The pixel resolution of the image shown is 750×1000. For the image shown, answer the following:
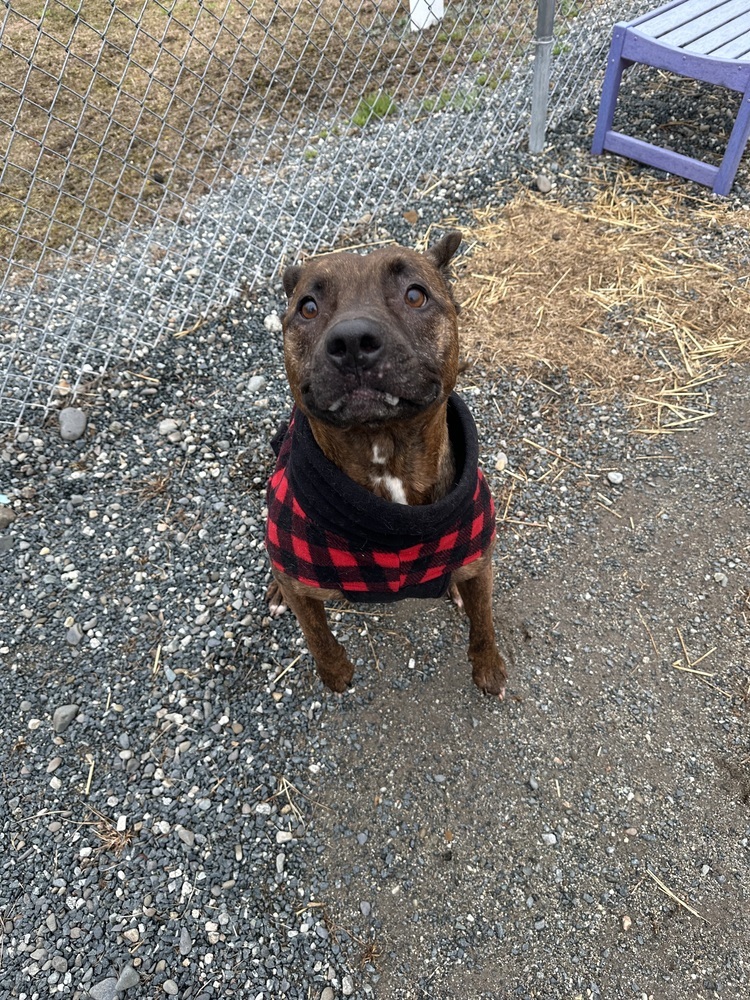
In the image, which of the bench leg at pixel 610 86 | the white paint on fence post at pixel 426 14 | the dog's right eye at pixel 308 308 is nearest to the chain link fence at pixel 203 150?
the white paint on fence post at pixel 426 14


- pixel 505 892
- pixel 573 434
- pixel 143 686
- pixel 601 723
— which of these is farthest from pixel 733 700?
pixel 143 686

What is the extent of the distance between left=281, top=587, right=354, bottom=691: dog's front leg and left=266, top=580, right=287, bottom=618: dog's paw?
0.43 m

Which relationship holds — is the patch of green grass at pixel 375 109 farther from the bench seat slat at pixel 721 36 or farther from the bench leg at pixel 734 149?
the bench leg at pixel 734 149

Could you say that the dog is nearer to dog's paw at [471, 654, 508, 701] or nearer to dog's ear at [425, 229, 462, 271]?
dog's ear at [425, 229, 462, 271]

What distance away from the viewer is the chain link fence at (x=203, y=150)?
4.79 metres

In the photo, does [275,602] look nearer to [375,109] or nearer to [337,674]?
[337,674]

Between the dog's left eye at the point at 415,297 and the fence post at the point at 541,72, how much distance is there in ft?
13.7

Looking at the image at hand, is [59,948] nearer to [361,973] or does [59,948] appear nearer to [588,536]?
[361,973]

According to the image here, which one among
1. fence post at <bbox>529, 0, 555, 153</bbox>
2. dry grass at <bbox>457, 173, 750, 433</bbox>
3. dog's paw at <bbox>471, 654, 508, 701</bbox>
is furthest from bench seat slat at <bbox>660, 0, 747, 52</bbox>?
dog's paw at <bbox>471, 654, 508, 701</bbox>

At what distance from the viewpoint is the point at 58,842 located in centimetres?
284

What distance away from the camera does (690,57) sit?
4941mm

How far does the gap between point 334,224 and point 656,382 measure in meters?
2.92

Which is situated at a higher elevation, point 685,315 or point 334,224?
point 685,315

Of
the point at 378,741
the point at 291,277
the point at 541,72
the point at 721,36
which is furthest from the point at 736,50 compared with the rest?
the point at 378,741
